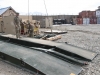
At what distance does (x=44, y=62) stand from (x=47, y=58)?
0.37 meters

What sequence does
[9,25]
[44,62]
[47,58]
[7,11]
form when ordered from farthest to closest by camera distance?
1. [7,11]
2. [9,25]
3. [47,58]
4. [44,62]

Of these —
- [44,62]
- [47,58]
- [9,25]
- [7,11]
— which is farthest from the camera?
[7,11]

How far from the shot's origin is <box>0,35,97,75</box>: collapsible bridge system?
461 centimetres

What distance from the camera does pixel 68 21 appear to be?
38.5 metres

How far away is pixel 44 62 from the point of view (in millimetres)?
4898

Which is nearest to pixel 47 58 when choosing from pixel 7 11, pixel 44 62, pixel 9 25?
pixel 44 62

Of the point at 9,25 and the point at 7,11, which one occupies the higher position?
the point at 7,11

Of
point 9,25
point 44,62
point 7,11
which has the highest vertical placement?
point 7,11

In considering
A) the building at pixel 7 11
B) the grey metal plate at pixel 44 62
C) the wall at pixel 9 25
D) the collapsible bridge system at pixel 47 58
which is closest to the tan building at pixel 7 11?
the building at pixel 7 11

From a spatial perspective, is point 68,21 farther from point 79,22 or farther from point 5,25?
point 5,25

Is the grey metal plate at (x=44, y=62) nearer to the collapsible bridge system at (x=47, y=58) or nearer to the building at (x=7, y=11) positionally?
the collapsible bridge system at (x=47, y=58)

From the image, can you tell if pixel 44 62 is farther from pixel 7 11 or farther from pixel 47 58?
pixel 7 11

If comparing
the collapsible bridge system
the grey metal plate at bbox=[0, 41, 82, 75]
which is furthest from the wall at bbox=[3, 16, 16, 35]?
the grey metal plate at bbox=[0, 41, 82, 75]

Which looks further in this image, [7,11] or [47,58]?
[7,11]
